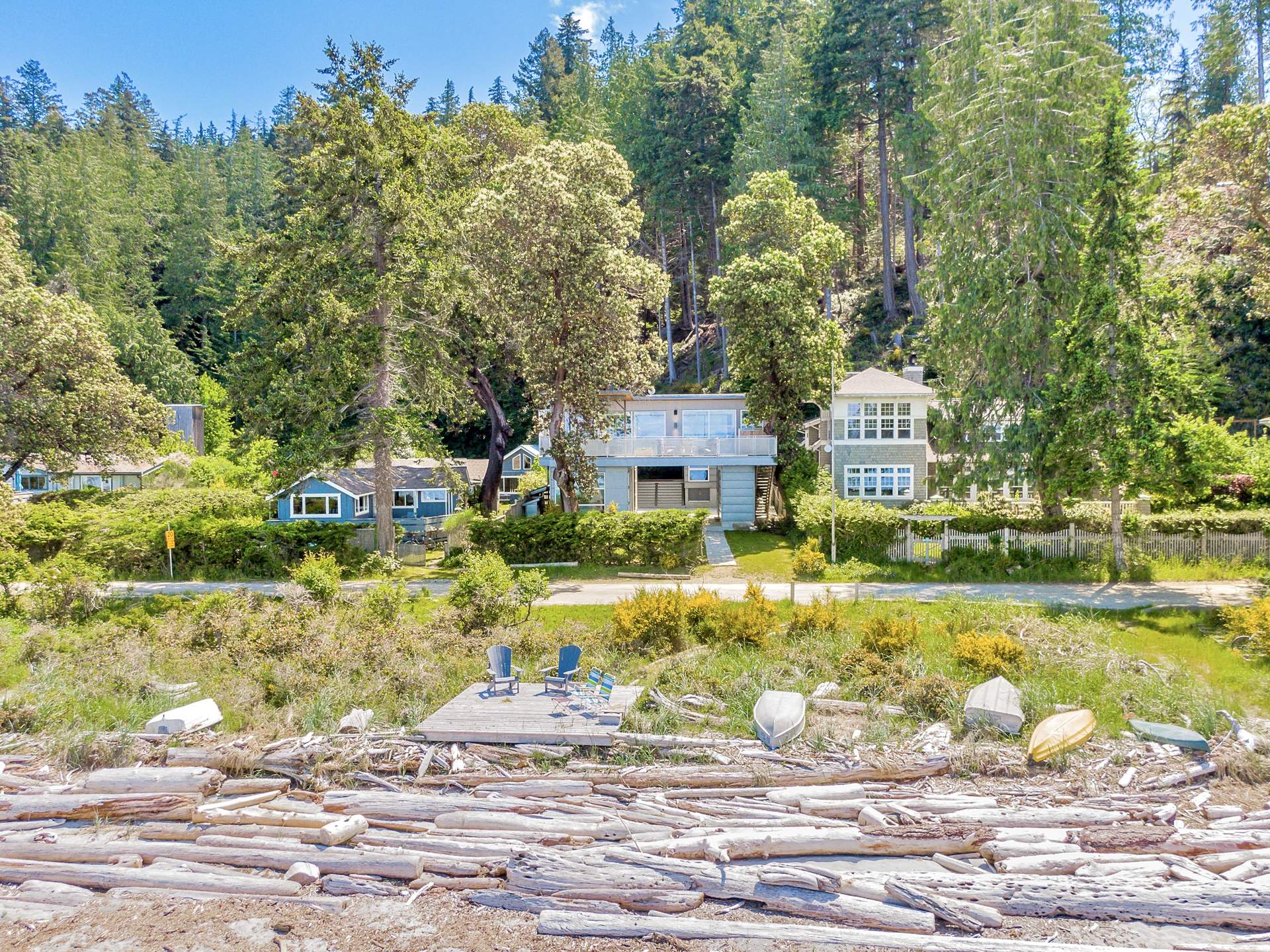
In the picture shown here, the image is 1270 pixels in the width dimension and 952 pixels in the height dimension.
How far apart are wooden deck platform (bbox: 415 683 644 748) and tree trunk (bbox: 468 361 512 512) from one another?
21948 millimetres

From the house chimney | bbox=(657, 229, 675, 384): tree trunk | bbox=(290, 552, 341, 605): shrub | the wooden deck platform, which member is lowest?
the wooden deck platform

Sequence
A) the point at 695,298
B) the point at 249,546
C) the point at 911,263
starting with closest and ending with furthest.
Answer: the point at 249,546 → the point at 911,263 → the point at 695,298

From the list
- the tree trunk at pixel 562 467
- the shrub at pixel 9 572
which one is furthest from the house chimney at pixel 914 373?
the shrub at pixel 9 572

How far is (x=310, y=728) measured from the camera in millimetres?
11453

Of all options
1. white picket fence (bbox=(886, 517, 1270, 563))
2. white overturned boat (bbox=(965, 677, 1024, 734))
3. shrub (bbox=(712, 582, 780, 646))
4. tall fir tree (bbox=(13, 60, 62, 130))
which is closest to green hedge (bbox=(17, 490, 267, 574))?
shrub (bbox=(712, 582, 780, 646))

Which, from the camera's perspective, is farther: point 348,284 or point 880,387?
point 880,387

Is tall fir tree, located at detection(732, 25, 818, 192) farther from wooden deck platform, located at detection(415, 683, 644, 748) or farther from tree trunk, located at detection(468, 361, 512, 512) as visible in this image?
wooden deck platform, located at detection(415, 683, 644, 748)

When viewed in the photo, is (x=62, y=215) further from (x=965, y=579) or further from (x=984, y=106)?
(x=965, y=579)

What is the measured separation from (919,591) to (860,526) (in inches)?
150

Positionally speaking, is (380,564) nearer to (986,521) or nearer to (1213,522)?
A: (986,521)

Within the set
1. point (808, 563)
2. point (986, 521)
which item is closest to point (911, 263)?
point (986, 521)

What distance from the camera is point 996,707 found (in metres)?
11.0

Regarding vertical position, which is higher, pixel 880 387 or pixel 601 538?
pixel 880 387

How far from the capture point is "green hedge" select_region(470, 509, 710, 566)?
23609mm
